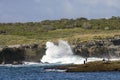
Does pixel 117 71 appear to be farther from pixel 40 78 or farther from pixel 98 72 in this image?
pixel 40 78

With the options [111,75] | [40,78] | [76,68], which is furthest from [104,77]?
[76,68]

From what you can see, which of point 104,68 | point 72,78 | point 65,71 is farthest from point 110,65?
point 72,78

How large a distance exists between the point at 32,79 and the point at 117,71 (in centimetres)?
2349

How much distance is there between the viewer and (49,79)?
4904 inches

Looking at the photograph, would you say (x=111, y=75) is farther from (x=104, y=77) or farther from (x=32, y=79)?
(x=32, y=79)

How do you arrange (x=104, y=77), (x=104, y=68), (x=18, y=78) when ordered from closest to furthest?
(x=104, y=77) < (x=18, y=78) < (x=104, y=68)

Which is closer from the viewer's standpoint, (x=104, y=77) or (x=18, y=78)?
(x=104, y=77)

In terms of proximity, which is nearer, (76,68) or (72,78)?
(72,78)

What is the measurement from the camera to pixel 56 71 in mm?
153250

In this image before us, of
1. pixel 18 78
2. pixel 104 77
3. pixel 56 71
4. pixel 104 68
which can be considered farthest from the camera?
pixel 56 71

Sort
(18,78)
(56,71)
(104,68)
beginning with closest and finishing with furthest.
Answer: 1. (18,78)
2. (104,68)
3. (56,71)

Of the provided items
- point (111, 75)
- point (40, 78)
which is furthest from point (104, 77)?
point (40, 78)

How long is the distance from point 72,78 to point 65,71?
25.1m

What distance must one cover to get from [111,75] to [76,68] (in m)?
20.7
